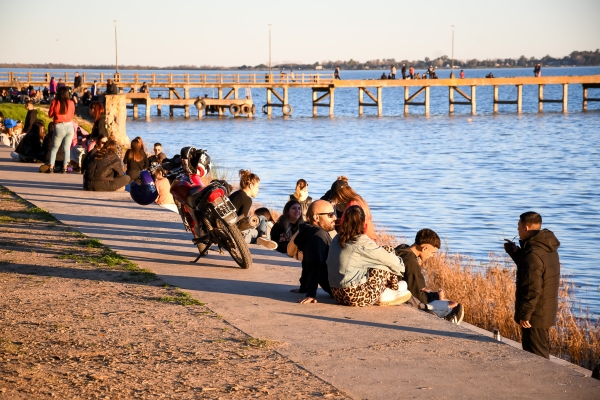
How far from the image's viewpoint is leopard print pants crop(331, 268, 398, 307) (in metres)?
7.29

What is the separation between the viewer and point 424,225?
64.8 feet

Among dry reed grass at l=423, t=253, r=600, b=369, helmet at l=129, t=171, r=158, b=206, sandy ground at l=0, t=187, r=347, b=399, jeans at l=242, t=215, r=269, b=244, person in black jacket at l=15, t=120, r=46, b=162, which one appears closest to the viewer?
sandy ground at l=0, t=187, r=347, b=399

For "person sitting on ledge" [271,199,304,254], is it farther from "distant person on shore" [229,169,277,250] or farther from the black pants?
the black pants

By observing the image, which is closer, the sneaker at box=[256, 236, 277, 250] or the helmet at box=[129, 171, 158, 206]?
the helmet at box=[129, 171, 158, 206]

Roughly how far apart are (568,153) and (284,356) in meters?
36.5

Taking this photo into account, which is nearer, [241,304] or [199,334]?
[199,334]

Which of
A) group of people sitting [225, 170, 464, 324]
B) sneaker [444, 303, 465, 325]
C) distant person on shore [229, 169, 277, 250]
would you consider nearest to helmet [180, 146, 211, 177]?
distant person on shore [229, 169, 277, 250]

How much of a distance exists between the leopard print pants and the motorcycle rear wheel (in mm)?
1670

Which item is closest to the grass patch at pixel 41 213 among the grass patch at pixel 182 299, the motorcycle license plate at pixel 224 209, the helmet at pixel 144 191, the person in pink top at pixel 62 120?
the helmet at pixel 144 191

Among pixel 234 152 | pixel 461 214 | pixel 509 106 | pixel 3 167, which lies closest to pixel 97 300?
pixel 3 167

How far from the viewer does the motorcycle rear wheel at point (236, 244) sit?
866cm

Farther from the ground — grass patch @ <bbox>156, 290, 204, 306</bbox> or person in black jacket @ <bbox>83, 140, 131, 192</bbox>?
person in black jacket @ <bbox>83, 140, 131, 192</bbox>

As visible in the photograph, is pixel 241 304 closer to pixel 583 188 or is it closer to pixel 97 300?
pixel 97 300

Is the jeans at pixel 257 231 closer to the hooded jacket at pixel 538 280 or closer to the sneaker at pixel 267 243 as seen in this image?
the sneaker at pixel 267 243
